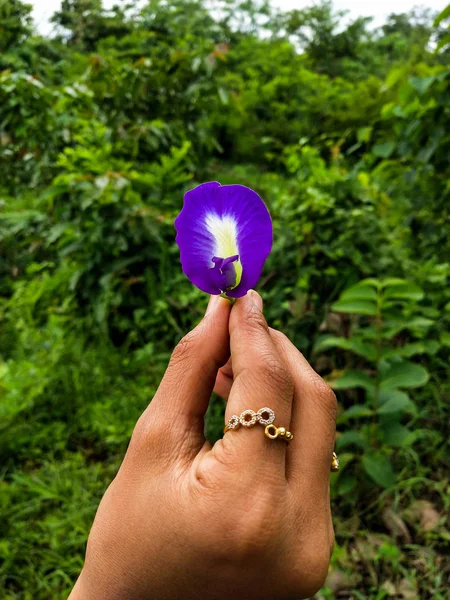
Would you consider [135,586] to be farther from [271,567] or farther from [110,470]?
[110,470]

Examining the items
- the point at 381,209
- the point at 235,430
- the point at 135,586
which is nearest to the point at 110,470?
the point at 135,586

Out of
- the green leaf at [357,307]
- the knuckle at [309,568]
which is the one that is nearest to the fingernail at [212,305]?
the knuckle at [309,568]

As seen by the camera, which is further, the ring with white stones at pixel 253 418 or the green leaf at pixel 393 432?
the green leaf at pixel 393 432

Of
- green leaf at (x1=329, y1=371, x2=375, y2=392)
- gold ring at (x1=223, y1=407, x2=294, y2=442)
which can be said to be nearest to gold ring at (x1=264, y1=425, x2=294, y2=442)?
gold ring at (x1=223, y1=407, x2=294, y2=442)

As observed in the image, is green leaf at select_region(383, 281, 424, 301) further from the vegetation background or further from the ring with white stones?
the ring with white stones

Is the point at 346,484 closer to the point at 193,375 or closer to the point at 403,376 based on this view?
the point at 403,376

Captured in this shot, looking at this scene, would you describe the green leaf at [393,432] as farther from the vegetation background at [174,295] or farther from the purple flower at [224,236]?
the purple flower at [224,236]

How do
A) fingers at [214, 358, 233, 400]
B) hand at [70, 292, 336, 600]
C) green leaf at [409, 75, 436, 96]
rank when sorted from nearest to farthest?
hand at [70, 292, 336, 600] < fingers at [214, 358, 233, 400] < green leaf at [409, 75, 436, 96]

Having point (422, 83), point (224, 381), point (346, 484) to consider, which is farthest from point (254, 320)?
point (422, 83)
